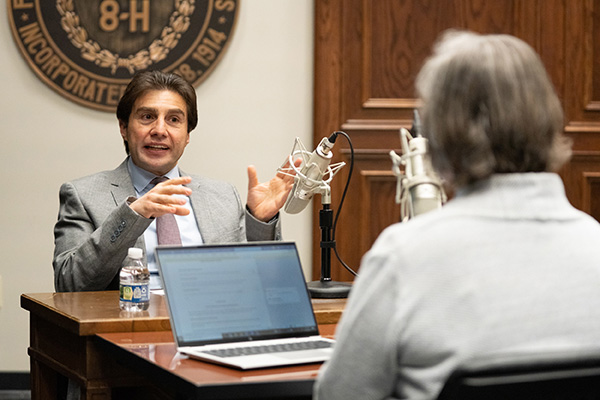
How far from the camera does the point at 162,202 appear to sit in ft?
7.57

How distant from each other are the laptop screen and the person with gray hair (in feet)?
1.52

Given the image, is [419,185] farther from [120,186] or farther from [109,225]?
[120,186]

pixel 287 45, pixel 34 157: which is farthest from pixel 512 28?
pixel 34 157

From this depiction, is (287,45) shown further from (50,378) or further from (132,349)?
(132,349)

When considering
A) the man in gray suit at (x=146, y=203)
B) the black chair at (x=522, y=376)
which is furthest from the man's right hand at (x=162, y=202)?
the black chair at (x=522, y=376)

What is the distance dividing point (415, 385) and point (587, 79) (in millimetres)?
3174

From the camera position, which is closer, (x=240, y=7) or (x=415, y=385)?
(x=415, y=385)

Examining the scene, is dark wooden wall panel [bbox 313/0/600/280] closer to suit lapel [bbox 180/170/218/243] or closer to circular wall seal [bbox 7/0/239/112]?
circular wall seal [bbox 7/0/239/112]

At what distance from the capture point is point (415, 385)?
1114 mm

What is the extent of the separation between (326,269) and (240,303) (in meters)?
0.78

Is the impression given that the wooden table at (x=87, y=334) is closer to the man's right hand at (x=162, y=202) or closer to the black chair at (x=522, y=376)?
the man's right hand at (x=162, y=202)

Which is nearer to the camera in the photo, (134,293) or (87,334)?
(87,334)

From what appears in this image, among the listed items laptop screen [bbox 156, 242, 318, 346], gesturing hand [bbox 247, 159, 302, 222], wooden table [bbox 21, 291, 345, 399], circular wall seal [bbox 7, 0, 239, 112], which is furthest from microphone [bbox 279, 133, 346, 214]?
circular wall seal [bbox 7, 0, 239, 112]

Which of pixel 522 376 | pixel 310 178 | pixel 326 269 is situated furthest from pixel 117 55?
pixel 522 376
